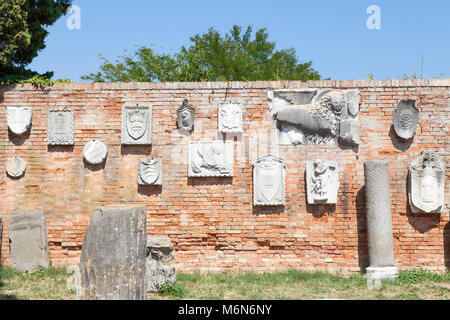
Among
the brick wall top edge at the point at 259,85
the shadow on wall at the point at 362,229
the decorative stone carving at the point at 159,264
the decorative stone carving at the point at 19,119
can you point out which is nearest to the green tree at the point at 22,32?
the decorative stone carving at the point at 19,119

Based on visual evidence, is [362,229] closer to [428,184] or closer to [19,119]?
[428,184]

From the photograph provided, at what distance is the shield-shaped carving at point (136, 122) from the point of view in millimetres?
8883

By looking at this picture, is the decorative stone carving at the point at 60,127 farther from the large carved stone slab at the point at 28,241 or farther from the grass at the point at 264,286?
the grass at the point at 264,286

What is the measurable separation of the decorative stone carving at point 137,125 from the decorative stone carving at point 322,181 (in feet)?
9.49

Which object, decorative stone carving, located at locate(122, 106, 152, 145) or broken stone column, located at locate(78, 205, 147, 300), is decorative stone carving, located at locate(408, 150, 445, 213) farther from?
broken stone column, located at locate(78, 205, 147, 300)

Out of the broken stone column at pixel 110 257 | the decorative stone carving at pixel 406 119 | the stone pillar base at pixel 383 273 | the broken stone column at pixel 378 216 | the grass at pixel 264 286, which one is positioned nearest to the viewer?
the broken stone column at pixel 110 257

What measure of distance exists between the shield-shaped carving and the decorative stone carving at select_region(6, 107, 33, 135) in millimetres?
1818

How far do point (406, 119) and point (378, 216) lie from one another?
1.82 meters

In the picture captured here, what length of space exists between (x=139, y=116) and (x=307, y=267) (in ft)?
13.0

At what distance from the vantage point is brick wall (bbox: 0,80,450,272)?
8734mm

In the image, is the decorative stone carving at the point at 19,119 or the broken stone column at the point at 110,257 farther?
the decorative stone carving at the point at 19,119

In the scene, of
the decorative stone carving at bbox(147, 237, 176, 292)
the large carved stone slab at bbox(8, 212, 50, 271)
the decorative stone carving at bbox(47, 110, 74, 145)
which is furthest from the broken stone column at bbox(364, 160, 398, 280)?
the large carved stone slab at bbox(8, 212, 50, 271)

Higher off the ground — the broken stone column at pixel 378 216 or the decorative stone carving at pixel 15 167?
the decorative stone carving at pixel 15 167

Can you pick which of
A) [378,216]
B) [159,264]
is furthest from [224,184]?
[378,216]
